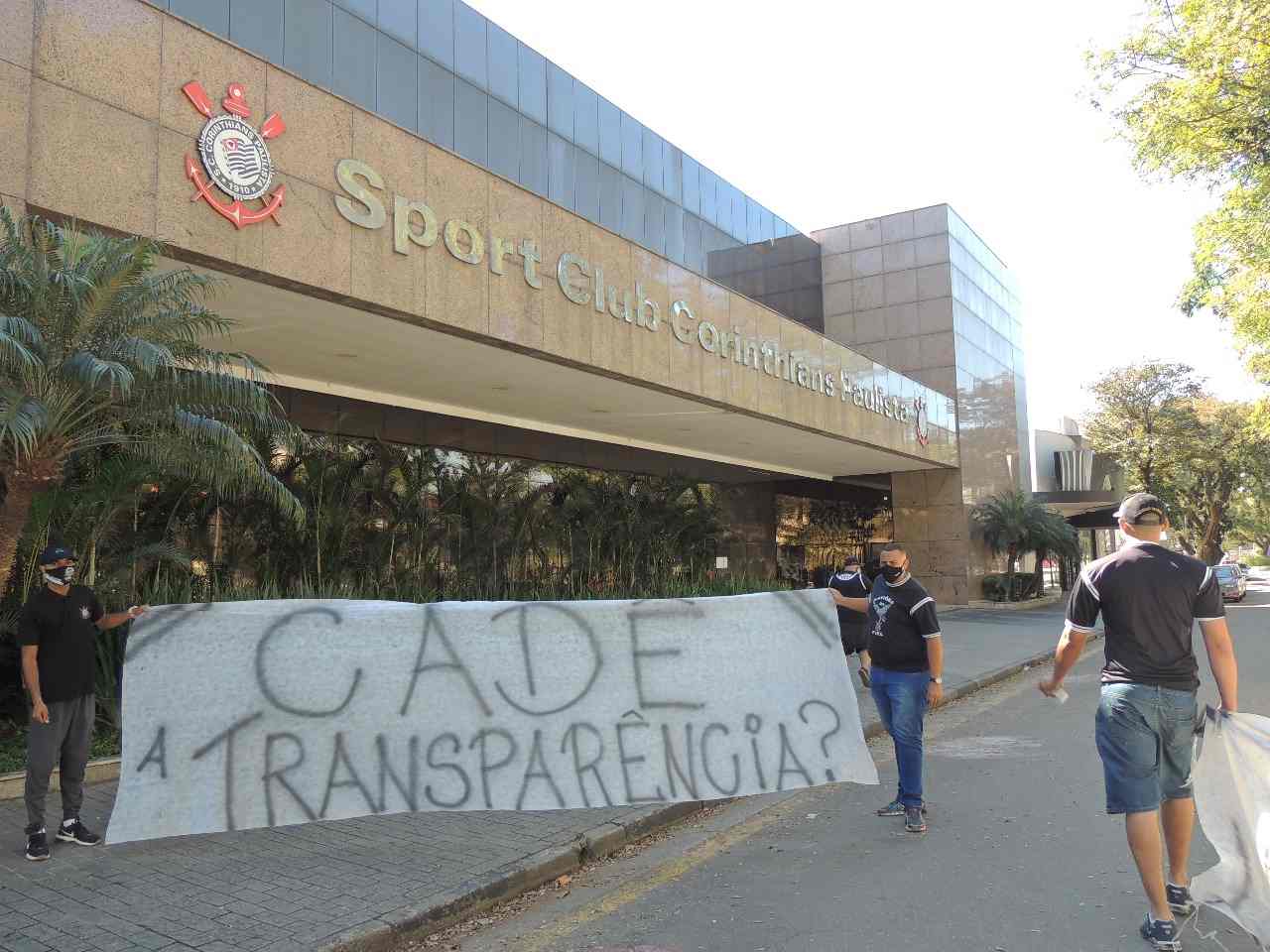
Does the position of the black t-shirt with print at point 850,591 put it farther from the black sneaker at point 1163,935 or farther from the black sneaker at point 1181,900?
the black sneaker at point 1163,935

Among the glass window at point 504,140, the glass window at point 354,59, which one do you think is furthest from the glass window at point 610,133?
the glass window at point 354,59

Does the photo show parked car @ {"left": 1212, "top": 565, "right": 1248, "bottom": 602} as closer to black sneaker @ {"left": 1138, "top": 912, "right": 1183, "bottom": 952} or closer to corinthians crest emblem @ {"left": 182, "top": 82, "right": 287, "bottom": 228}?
black sneaker @ {"left": 1138, "top": 912, "right": 1183, "bottom": 952}

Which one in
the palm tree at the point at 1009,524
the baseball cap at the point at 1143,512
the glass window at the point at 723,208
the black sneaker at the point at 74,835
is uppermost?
the glass window at the point at 723,208

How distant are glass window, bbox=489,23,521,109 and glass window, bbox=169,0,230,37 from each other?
5.10 meters

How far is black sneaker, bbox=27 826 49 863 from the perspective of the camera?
485 cm

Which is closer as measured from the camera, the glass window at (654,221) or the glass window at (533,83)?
the glass window at (533,83)

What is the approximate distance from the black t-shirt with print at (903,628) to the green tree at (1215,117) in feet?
36.4

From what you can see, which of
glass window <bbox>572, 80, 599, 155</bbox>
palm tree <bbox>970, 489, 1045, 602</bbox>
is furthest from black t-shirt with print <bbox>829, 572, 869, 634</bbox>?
palm tree <bbox>970, 489, 1045, 602</bbox>

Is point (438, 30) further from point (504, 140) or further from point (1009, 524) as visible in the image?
point (1009, 524)

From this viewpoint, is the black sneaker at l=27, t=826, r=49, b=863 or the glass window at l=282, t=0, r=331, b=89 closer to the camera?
the black sneaker at l=27, t=826, r=49, b=863

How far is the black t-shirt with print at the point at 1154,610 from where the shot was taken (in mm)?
3914

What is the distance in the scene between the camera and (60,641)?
16.6ft

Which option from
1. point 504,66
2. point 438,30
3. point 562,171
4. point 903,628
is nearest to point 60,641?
point 903,628

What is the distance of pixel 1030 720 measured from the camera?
9438mm
